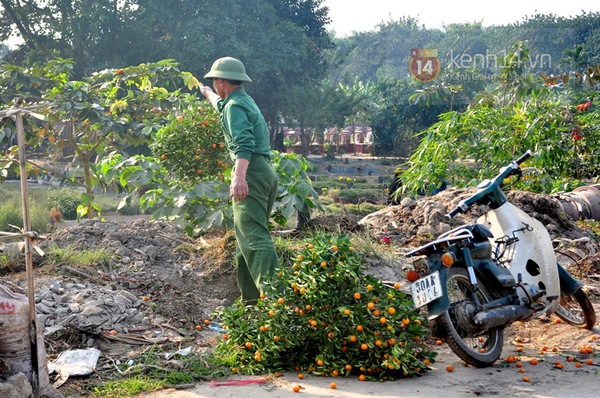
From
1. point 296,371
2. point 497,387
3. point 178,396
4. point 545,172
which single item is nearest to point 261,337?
point 296,371

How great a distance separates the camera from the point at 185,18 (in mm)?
30109

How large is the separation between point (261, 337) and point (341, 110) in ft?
102

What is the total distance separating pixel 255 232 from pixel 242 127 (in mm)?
767

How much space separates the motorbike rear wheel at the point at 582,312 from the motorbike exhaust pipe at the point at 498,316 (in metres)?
0.88

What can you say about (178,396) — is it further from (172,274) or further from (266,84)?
(266,84)

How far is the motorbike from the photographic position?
4766 mm

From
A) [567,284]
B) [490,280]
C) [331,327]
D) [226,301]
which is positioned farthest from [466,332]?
[226,301]

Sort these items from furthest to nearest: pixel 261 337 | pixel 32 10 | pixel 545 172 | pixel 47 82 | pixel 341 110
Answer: pixel 341 110
pixel 32 10
pixel 545 172
pixel 47 82
pixel 261 337

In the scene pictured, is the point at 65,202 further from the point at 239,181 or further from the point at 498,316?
the point at 498,316

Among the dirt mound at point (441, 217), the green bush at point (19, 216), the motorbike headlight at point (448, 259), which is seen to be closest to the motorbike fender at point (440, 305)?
the motorbike headlight at point (448, 259)

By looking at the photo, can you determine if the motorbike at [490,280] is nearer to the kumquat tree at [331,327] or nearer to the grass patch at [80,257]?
the kumquat tree at [331,327]

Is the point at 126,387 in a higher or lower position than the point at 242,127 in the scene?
lower

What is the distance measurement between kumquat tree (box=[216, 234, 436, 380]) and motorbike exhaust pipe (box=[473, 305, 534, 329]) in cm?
37

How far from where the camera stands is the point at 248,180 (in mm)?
5508
